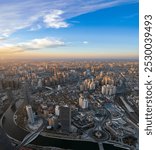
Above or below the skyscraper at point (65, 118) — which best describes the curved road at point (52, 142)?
below

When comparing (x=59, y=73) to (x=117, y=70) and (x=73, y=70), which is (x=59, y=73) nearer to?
(x=73, y=70)

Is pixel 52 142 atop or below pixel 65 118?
below

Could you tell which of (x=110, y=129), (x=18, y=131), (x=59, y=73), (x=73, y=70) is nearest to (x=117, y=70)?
(x=73, y=70)

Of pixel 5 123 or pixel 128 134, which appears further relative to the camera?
pixel 5 123

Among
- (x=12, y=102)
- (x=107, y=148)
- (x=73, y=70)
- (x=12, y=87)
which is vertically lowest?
(x=107, y=148)

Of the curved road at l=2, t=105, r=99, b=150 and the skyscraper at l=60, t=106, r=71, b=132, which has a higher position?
the skyscraper at l=60, t=106, r=71, b=132

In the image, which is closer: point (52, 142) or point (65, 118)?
point (52, 142)

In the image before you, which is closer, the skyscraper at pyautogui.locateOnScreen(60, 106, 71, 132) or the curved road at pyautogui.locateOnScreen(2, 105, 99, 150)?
the curved road at pyautogui.locateOnScreen(2, 105, 99, 150)

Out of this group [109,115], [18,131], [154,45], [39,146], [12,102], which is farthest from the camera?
[12,102]
